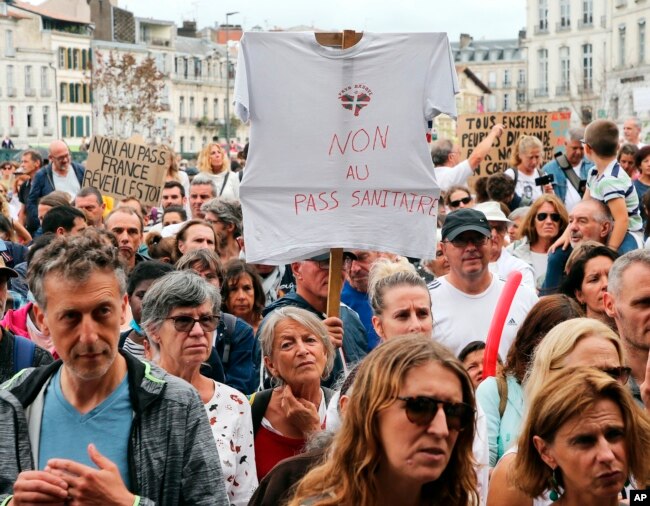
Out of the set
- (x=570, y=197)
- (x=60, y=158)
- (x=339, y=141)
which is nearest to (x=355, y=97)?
(x=339, y=141)

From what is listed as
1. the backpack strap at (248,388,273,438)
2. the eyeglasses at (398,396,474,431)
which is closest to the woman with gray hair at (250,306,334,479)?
the backpack strap at (248,388,273,438)

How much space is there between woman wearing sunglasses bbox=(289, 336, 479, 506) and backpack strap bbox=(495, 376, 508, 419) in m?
1.55

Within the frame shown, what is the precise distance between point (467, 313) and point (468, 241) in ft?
1.53

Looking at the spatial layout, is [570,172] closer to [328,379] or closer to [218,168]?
[218,168]

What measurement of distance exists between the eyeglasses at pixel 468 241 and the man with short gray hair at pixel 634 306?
1644 mm

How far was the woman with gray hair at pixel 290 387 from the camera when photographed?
5.64m

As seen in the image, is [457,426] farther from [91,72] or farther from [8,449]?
[91,72]

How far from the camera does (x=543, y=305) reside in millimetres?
5773

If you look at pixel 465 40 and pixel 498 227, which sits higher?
pixel 465 40

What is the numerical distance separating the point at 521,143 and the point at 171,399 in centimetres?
1023

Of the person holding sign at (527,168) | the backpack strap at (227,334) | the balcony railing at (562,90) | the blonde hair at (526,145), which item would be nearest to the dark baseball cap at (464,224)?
the backpack strap at (227,334)

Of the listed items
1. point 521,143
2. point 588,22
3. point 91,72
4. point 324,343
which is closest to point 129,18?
point 91,72

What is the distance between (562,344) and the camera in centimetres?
474

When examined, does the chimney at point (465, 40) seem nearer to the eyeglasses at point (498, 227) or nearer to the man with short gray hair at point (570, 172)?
the man with short gray hair at point (570, 172)
